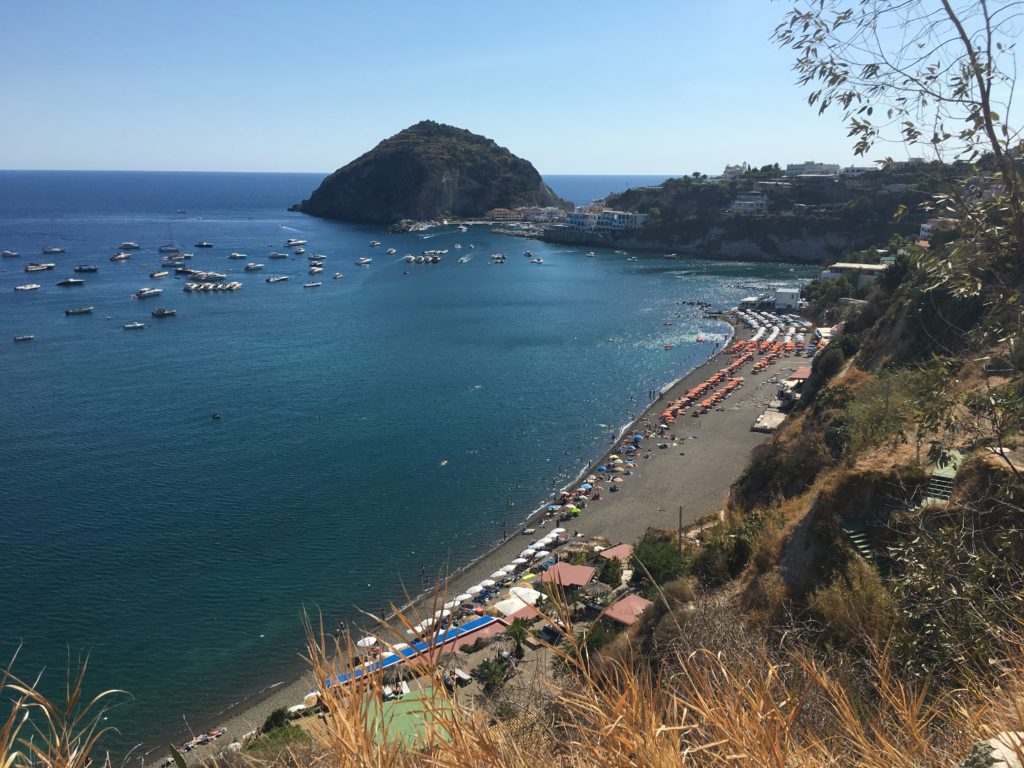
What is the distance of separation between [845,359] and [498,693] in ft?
62.0

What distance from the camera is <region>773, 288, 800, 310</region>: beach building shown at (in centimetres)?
5409

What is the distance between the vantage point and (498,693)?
497 inches

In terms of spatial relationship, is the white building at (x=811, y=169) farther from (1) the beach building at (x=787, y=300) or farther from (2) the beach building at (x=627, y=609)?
(2) the beach building at (x=627, y=609)

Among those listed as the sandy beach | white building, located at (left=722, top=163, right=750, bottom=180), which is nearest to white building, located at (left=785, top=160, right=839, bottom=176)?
white building, located at (left=722, top=163, right=750, bottom=180)

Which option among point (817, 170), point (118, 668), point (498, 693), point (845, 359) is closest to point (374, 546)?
point (118, 668)

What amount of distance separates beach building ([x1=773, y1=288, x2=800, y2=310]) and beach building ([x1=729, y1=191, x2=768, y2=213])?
3563 cm

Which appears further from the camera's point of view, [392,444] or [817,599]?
[392,444]

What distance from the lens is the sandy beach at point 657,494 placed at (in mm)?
15234

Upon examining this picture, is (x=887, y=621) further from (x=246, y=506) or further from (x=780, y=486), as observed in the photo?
(x=246, y=506)

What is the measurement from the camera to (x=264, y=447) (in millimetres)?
28484

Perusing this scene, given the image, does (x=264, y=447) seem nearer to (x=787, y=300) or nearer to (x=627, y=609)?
(x=627, y=609)

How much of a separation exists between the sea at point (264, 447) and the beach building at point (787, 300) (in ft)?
17.5

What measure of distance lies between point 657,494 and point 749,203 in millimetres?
73592

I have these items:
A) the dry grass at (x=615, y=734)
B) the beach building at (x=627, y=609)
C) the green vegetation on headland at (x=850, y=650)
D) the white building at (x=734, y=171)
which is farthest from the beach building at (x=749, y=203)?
the dry grass at (x=615, y=734)
